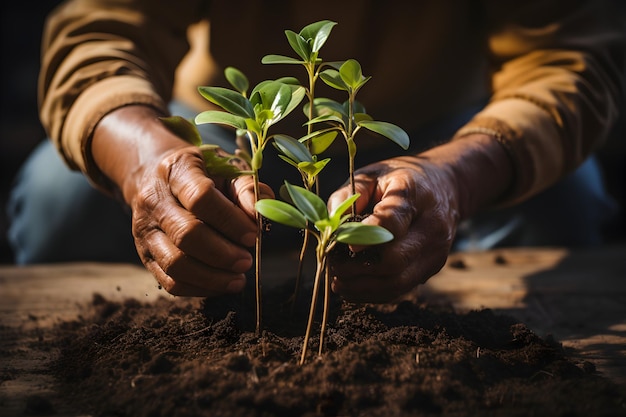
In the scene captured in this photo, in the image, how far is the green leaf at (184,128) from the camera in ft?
3.12

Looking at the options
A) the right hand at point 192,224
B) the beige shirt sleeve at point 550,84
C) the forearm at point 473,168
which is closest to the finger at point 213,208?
the right hand at point 192,224

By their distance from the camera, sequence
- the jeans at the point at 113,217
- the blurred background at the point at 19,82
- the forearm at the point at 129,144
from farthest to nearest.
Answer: the blurred background at the point at 19,82 < the jeans at the point at 113,217 < the forearm at the point at 129,144

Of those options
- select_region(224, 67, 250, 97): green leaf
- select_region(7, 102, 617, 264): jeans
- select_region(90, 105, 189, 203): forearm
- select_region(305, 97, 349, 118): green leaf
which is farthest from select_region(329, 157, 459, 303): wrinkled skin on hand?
select_region(7, 102, 617, 264): jeans

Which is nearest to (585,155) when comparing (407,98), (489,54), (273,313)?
(489,54)

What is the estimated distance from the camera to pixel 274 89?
2.74 feet

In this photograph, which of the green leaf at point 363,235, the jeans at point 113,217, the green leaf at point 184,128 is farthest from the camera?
the jeans at point 113,217

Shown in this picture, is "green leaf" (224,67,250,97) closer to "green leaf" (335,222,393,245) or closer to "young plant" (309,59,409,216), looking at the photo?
"young plant" (309,59,409,216)

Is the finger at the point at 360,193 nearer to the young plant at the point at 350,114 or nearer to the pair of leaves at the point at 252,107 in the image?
the young plant at the point at 350,114

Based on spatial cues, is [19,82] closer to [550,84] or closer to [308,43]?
[550,84]

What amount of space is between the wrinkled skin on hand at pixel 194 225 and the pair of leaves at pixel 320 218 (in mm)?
166

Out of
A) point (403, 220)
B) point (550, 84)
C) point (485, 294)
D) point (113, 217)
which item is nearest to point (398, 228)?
point (403, 220)

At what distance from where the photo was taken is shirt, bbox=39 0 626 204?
1.31 m

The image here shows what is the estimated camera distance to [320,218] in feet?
2.43

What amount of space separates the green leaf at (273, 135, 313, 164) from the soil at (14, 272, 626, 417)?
24 centimetres
